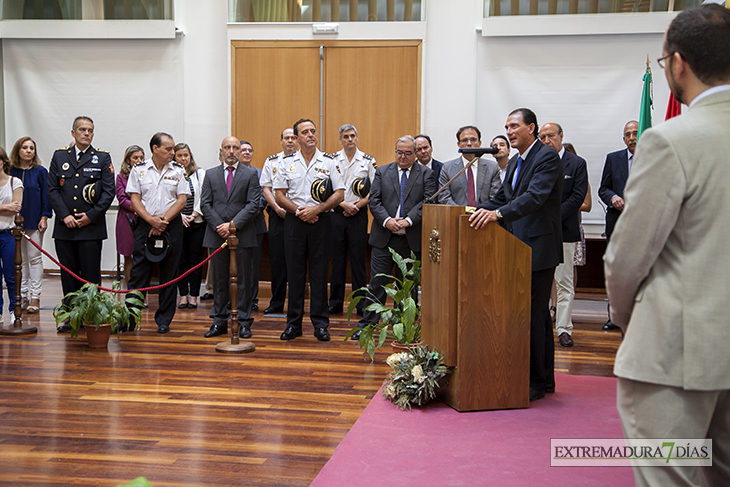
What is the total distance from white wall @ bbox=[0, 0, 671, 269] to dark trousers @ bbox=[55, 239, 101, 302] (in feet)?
9.57

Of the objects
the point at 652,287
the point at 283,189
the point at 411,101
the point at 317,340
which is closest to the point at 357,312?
the point at 317,340

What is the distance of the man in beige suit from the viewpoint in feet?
4.46

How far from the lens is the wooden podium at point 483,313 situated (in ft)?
10.4

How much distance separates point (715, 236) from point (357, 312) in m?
4.76

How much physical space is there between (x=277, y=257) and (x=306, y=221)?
1.34 m

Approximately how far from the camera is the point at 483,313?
3209 mm

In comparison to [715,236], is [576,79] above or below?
above

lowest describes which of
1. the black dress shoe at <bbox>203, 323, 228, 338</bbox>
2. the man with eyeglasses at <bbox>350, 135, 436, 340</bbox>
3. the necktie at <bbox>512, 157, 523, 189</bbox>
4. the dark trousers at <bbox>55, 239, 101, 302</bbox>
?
the black dress shoe at <bbox>203, 323, 228, 338</bbox>

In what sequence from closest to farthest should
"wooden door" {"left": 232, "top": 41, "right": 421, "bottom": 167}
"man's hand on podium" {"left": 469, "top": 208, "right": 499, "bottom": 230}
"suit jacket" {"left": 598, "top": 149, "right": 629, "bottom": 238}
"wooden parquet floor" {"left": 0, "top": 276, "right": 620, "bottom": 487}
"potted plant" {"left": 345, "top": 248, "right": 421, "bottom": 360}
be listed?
1. "wooden parquet floor" {"left": 0, "top": 276, "right": 620, "bottom": 487}
2. "man's hand on podium" {"left": 469, "top": 208, "right": 499, "bottom": 230}
3. "potted plant" {"left": 345, "top": 248, "right": 421, "bottom": 360}
4. "suit jacket" {"left": 598, "top": 149, "right": 629, "bottom": 238}
5. "wooden door" {"left": 232, "top": 41, "right": 421, "bottom": 167}

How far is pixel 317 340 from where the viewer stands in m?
5.00

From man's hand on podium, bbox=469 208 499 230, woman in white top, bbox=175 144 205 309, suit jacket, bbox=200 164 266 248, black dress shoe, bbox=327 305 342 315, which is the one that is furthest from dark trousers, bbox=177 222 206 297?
man's hand on podium, bbox=469 208 499 230

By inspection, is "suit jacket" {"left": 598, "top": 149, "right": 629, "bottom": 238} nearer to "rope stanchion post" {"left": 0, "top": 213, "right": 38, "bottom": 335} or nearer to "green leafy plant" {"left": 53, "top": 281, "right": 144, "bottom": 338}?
"green leafy plant" {"left": 53, "top": 281, "right": 144, "bottom": 338}

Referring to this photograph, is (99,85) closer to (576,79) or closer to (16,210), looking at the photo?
(16,210)

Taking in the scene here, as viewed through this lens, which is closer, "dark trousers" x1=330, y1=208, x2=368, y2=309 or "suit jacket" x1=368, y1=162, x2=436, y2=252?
"suit jacket" x1=368, y1=162, x2=436, y2=252
